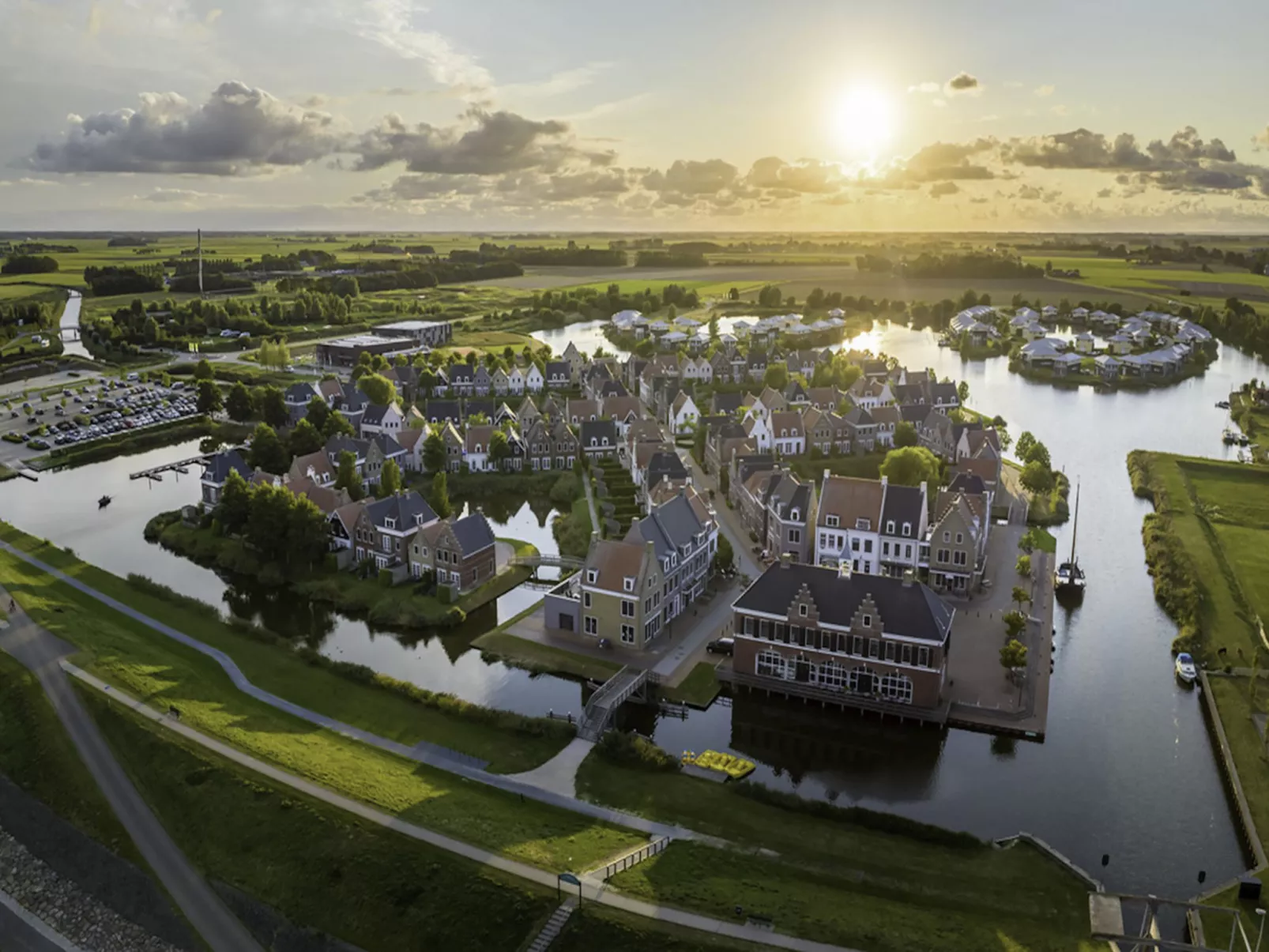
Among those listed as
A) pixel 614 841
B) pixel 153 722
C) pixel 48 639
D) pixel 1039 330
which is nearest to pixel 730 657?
pixel 614 841

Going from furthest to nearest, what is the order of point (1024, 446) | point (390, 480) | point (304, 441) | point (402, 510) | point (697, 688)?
point (304, 441) < point (1024, 446) < point (390, 480) < point (402, 510) < point (697, 688)

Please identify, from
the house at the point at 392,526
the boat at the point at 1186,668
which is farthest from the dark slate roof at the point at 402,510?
the boat at the point at 1186,668

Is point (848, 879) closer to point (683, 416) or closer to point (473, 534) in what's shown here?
point (473, 534)

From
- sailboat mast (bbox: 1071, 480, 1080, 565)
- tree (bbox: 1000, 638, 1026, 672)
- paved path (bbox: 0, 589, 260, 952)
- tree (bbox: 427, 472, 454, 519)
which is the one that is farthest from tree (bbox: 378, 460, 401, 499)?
sailboat mast (bbox: 1071, 480, 1080, 565)

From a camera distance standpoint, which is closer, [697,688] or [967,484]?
[697,688]

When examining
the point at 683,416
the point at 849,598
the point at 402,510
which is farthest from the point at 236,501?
the point at 683,416

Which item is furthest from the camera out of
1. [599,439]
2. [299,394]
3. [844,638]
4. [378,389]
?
[378,389]

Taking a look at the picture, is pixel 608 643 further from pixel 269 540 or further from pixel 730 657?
pixel 269 540

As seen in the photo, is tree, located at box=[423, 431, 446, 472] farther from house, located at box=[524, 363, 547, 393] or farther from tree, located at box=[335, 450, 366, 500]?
house, located at box=[524, 363, 547, 393]
